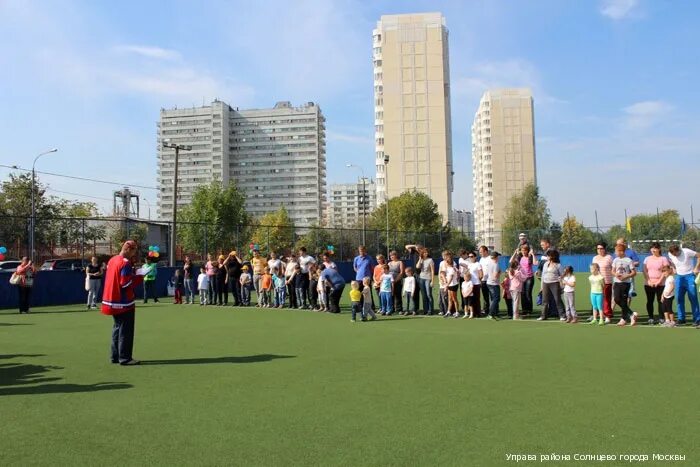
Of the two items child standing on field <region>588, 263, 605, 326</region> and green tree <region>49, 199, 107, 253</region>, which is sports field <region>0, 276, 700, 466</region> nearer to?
child standing on field <region>588, 263, 605, 326</region>

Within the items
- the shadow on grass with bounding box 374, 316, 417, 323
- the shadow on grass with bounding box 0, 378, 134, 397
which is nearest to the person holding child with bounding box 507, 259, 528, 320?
the shadow on grass with bounding box 374, 316, 417, 323

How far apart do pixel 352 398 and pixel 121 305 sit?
4.15 metres

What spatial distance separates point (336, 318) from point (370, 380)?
8.26 meters

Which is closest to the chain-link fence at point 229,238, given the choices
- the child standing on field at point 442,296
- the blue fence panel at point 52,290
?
the blue fence panel at point 52,290

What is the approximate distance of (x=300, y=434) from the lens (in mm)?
5285

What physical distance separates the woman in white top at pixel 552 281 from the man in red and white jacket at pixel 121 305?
9.14 meters

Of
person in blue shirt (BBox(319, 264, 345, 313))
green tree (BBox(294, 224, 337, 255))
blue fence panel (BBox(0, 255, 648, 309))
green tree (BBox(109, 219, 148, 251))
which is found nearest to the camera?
person in blue shirt (BBox(319, 264, 345, 313))

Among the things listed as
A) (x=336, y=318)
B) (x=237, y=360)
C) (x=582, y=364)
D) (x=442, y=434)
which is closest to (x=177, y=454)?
(x=442, y=434)

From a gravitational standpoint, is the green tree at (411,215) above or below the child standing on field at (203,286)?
above

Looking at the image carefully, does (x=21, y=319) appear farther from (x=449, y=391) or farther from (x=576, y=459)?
(x=576, y=459)

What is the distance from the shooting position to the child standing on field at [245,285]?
67.1ft

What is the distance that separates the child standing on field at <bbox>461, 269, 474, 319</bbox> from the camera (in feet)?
50.0

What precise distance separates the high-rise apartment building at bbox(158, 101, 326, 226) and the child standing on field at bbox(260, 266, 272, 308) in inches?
5799

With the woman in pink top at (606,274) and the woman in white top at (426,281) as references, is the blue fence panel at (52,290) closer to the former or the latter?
the woman in white top at (426,281)
